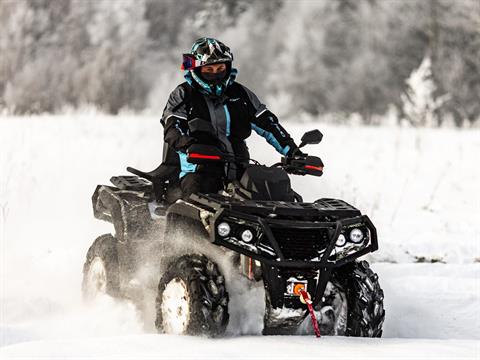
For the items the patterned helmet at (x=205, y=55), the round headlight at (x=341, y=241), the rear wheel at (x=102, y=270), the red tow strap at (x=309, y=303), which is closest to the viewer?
the red tow strap at (x=309, y=303)

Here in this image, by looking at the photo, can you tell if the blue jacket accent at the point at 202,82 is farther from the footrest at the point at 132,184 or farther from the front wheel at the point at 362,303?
the front wheel at the point at 362,303

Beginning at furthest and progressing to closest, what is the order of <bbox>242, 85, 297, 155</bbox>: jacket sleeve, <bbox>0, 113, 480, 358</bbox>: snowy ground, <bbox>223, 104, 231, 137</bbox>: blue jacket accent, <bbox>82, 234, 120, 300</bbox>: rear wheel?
<bbox>82, 234, 120, 300</bbox>: rear wheel
<bbox>242, 85, 297, 155</bbox>: jacket sleeve
<bbox>223, 104, 231, 137</bbox>: blue jacket accent
<bbox>0, 113, 480, 358</bbox>: snowy ground

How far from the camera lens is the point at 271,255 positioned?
6.84 metres

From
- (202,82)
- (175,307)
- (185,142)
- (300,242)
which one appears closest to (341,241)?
(300,242)

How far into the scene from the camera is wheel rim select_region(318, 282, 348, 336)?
717 centimetres

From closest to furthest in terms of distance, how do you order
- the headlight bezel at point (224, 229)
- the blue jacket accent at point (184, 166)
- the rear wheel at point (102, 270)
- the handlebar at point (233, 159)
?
1. the headlight bezel at point (224, 229)
2. the handlebar at point (233, 159)
3. the blue jacket accent at point (184, 166)
4. the rear wheel at point (102, 270)

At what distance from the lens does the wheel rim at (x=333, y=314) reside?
7168 millimetres

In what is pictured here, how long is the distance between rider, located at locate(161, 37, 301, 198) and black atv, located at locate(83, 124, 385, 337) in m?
0.28

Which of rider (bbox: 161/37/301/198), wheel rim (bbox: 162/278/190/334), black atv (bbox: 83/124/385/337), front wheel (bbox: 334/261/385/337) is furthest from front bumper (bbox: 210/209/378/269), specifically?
rider (bbox: 161/37/301/198)

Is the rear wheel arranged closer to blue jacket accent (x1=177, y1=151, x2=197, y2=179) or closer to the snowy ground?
the snowy ground

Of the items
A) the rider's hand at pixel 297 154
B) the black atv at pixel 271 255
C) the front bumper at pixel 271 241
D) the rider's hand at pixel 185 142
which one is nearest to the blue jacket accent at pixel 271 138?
the rider's hand at pixel 297 154

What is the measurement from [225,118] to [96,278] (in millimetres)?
1861

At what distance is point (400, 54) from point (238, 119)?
160ft

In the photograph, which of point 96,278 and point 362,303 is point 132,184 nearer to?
point 96,278
